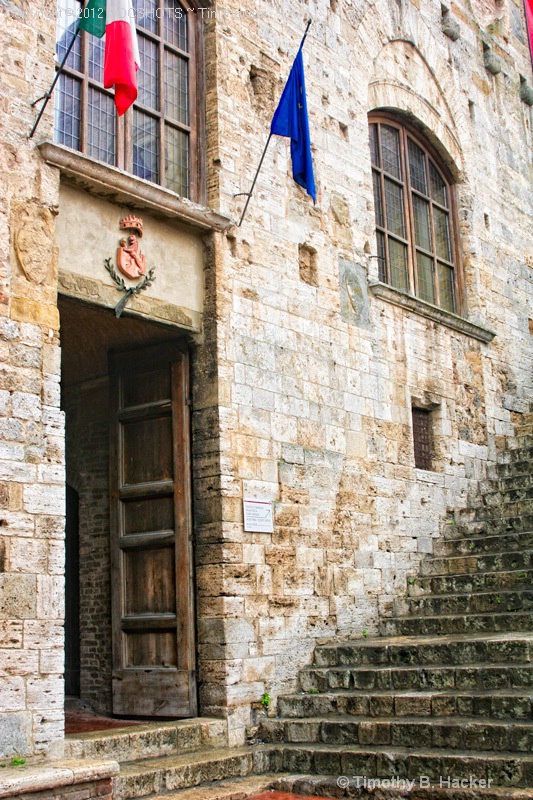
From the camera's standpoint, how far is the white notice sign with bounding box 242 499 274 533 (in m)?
7.86

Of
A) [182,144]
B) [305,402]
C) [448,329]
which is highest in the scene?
[182,144]

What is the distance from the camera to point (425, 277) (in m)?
11.4

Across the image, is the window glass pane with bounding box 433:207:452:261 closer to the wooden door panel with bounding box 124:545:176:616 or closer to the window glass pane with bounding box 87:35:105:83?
the window glass pane with bounding box 87:35:105:83

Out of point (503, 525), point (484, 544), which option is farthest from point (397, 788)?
point (503, 525)

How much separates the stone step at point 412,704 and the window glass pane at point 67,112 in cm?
462

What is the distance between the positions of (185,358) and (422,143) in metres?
5.26

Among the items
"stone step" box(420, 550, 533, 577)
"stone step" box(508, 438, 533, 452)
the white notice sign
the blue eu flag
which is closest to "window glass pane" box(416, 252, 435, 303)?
"stone step" box(508, 438, 533, 452)

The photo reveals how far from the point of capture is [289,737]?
24.3ft

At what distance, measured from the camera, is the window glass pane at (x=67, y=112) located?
735 centimetres

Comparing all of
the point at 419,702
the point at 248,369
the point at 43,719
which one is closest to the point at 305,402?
the point at 248,369

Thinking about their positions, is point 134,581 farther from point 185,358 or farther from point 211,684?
point 185,358

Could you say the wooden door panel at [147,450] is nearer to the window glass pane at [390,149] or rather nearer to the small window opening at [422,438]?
the small window opening at [422,438]

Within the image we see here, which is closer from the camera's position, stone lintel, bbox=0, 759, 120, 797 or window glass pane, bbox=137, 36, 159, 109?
stone lintel, bbox=0, 759, 120, 797

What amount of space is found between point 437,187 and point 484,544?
465 centimetres
